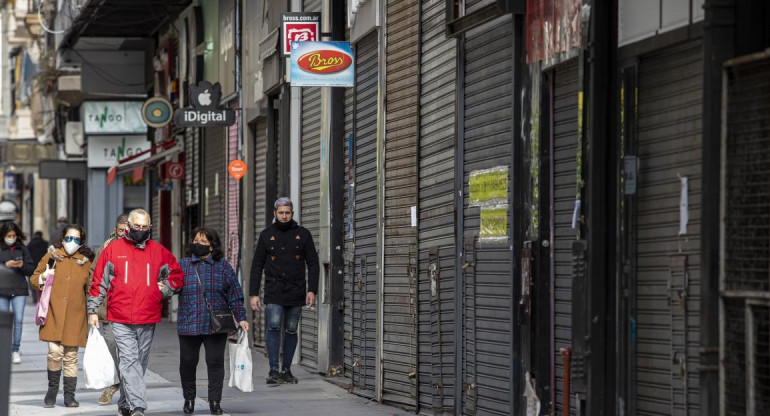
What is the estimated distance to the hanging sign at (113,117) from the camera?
37.8 m

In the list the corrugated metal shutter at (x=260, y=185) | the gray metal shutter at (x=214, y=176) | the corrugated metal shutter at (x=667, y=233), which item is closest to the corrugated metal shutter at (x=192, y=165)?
the gray metal shutter at (x=214, y=176)

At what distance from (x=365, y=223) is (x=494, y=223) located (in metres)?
4.48

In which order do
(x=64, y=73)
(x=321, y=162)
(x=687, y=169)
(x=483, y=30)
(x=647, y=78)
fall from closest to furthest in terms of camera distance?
(x=687, y=169) → (x=647, y=78) → (x=483, y=30) → (x=321, y=162) → (x=64, y=73)

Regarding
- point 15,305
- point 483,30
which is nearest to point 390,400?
point 483,30

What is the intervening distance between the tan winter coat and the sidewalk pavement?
653 millimetres

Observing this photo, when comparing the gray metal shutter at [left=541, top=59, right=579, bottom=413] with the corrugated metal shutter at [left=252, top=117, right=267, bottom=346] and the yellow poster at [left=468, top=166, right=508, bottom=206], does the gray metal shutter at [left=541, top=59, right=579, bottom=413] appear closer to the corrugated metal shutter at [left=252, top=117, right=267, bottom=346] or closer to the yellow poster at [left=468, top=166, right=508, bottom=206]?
the yellow poster at [left=468, top=166, right=508, bottom=206]

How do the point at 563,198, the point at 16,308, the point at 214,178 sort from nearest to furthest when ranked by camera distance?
the point at 563,198 < the point at 16,308 < the point at 214,178

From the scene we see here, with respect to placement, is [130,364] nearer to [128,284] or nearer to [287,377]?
[128,284]

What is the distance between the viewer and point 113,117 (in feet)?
125

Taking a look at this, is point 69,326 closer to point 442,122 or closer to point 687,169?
point 442,122

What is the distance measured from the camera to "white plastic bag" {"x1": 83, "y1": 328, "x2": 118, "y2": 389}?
41.9 feet

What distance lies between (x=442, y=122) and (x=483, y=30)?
1258mm

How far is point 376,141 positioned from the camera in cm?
1512

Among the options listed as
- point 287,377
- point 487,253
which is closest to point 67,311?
point 287,377
